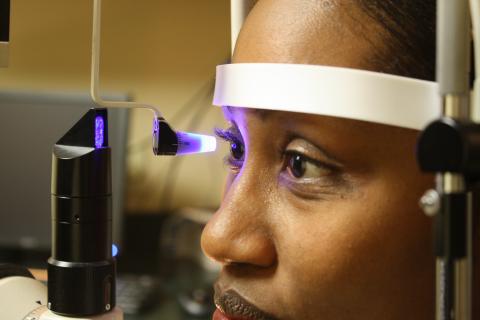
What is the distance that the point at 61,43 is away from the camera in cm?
165

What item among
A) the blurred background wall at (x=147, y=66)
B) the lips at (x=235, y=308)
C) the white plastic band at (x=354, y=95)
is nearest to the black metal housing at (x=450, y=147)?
the white plastic band at (x=354, y=95)

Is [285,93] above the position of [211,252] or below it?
above

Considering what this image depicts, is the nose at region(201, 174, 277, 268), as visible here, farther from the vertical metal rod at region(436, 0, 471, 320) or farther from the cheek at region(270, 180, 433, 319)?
the vertical metal rod at region(436, 0, 471, 320)

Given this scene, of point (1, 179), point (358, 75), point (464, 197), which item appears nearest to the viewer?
point (464, 197)

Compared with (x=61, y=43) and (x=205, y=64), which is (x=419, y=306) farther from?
(x=61, y=43)

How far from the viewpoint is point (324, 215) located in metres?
0.57

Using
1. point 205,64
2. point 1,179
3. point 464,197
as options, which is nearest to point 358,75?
point 464,197

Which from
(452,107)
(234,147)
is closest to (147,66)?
(234,147)

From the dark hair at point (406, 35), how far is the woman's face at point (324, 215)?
18 mm

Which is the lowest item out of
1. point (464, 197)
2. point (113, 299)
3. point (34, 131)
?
point (113, 299)

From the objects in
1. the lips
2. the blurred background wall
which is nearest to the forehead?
the lips

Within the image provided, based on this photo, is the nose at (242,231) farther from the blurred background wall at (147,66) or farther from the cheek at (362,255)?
the blurred background wall at (147,66)

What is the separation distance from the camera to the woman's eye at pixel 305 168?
1.92ft

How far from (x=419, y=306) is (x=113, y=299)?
270mm
